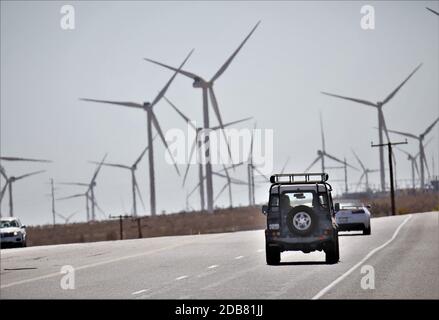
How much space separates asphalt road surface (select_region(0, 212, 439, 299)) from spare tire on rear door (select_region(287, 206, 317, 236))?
1.06m

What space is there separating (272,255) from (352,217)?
15900mm

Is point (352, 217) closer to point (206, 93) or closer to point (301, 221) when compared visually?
point (301, 221)

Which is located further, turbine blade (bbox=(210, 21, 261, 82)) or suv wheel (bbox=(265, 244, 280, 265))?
turbine blade (bbox=(210, 21, 261, 82))

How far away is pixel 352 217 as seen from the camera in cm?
4250

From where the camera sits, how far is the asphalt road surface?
2072 cm

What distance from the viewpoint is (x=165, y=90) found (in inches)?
3137

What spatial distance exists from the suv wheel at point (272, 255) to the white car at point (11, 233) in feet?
81.9

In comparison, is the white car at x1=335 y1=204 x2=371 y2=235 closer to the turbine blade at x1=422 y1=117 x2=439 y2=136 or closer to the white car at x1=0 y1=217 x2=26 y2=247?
the white car at x1=0 y1=217 x2=26 y2=247

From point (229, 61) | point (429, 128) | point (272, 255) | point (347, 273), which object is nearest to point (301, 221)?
point (347, 273)

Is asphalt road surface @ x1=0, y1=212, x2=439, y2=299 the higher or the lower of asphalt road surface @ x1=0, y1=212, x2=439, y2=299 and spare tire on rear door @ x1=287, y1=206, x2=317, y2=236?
the lower

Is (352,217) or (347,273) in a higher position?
(352,217)

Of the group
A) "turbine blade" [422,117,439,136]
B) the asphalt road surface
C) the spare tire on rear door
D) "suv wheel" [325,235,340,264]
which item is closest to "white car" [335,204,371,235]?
the asphalt road surface

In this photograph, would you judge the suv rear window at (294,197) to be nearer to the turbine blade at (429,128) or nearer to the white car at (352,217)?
the white car at (352,217)
